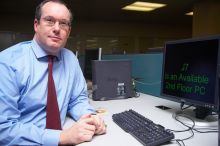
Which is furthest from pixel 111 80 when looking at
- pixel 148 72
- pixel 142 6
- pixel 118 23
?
pixel 118 23

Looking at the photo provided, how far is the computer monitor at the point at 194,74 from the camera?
44.3 inches

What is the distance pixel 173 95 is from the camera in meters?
1.35

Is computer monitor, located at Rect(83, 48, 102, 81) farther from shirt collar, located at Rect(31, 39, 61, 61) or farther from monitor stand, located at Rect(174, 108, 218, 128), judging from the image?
monitor stand, located at Rect(174, 108, 218, 128)

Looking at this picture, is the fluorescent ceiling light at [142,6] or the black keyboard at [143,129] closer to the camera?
→ the black keyboard at [143,129]

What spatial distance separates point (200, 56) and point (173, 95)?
281 mm

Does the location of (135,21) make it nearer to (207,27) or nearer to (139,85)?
(207,27)

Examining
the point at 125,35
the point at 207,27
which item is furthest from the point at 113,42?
the point at 207,27

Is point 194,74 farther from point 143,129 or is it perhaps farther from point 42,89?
point 42,89

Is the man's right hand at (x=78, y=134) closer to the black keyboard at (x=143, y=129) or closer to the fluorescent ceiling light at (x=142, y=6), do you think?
the black keyboard at (x=143, y=129)

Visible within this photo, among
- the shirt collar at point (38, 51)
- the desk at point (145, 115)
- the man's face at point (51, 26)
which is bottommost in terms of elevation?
the desk at point (145, 115)

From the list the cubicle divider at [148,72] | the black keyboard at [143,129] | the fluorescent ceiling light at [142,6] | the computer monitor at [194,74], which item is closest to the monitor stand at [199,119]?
the computer monitor at [194,74]

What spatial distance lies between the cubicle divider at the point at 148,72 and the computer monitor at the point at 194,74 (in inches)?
18.3

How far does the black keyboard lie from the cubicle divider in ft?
2.43

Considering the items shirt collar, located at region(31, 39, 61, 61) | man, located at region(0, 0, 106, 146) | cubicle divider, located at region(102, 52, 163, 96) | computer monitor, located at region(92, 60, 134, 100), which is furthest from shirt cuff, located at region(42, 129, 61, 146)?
cubicle divider, located at region(102, 52, 163, 96)
